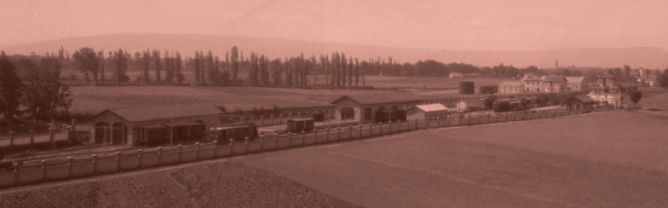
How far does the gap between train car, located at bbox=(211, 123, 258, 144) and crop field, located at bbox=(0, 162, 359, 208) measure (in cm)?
807

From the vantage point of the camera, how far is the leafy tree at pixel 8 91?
3819 centimetres

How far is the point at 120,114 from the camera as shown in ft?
104

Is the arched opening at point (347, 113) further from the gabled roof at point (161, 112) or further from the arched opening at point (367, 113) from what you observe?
the gabled roof at point (161, 112)

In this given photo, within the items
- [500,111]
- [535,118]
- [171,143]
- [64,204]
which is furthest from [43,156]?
[500,111]

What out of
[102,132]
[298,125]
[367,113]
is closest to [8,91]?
[102,132]

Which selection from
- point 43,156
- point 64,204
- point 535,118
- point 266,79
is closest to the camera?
point 64,204

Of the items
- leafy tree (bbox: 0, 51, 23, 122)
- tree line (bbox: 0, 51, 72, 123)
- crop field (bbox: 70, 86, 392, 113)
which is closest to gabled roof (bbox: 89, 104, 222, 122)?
leafy tree (bbox: 0, 51, 23, 122)

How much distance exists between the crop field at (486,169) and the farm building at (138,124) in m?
6.61

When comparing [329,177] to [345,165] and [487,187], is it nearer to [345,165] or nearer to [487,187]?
[345,165]

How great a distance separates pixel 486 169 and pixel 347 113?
21.3m

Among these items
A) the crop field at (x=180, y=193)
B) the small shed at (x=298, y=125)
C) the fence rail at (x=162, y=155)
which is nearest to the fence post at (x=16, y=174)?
the fence rail at (x=162, y=155)

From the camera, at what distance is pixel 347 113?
47.7 meters

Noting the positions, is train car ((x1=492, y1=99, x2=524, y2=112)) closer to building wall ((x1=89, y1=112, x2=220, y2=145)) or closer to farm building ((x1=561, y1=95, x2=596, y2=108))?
farm building ((x1=561, y1=95, x2=596, y2=108))

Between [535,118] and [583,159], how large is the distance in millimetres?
26518
